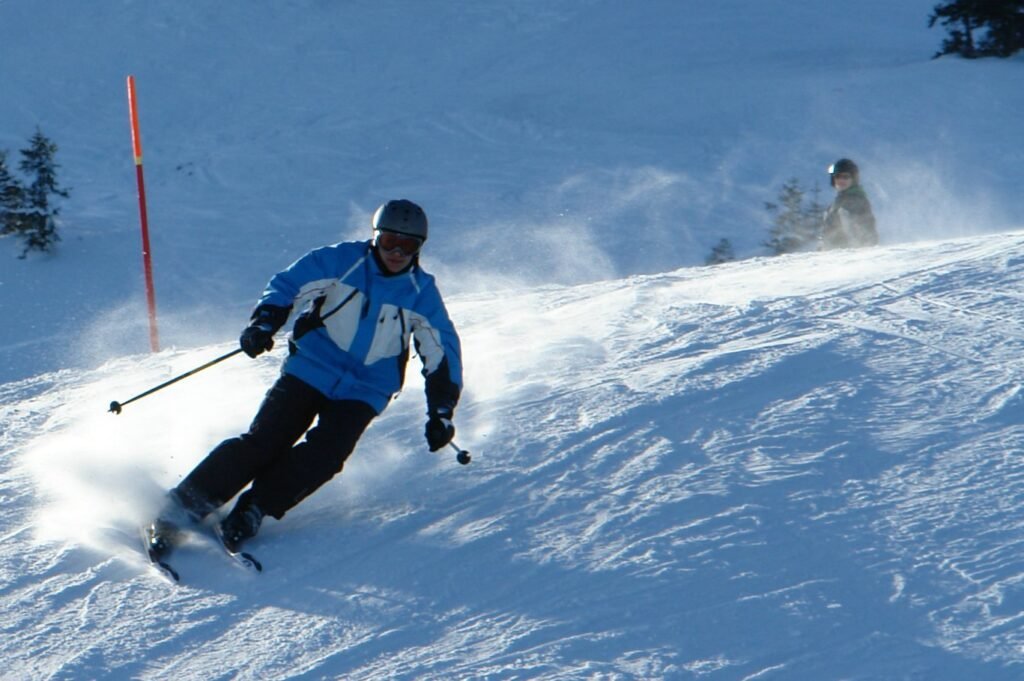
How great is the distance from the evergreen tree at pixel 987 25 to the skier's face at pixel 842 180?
40.6 feet

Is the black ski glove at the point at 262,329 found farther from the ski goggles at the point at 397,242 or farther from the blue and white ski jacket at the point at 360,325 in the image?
the ski goggles at the point at 397,242

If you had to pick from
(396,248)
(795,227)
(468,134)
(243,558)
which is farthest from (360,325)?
(468,134)

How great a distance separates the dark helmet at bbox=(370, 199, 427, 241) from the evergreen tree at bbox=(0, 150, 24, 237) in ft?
37.7

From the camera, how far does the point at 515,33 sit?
81.9ft

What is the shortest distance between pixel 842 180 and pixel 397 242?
6234mm

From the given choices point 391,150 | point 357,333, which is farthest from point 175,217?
point 357,333

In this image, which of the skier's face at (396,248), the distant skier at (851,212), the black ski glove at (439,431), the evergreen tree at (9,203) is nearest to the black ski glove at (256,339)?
the skier's face at (396,248)

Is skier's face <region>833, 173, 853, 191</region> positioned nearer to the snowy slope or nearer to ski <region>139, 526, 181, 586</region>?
the snowy slope

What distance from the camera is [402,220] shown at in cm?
493

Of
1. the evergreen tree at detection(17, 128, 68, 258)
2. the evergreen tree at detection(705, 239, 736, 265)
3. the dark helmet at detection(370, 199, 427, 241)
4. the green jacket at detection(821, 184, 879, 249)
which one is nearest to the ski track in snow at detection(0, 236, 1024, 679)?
the dark helmet at detection(370, 199, 427, 241)

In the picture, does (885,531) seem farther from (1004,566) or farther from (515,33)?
(515,33)

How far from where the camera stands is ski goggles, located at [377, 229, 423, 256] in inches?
194

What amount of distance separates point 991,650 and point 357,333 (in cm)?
260

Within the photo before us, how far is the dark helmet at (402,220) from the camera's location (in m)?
4.92
